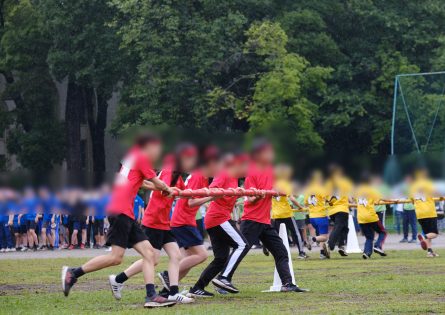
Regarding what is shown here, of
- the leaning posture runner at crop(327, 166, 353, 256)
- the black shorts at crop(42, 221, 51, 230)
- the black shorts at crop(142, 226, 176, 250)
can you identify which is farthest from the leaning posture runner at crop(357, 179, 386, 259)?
the black shorts at crop(42, 221, 51, 230)

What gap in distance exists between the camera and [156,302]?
1527 centimetres

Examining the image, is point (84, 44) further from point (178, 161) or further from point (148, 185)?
point (148, 185)

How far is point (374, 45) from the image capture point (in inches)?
2357

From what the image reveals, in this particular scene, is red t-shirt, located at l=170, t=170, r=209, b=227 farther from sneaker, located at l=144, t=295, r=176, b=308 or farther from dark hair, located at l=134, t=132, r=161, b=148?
sneaker, located at l=144, t=295, r=176, b=308

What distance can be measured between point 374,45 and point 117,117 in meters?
13.5

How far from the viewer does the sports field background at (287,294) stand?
14.7 meters

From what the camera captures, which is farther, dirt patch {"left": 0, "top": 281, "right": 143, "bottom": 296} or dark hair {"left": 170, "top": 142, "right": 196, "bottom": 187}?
dirt patch {"left": 0, "top": 281, "right": 143, "bottom": 296}

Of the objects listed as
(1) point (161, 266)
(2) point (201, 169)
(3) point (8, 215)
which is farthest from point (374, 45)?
(2) point (201, 169)

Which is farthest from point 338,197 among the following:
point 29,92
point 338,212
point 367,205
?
point 29,92

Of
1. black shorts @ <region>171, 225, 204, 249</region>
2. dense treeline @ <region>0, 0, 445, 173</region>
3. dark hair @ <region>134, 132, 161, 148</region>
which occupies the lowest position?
black shorts @ <region>171, 225, 204, 249</region>

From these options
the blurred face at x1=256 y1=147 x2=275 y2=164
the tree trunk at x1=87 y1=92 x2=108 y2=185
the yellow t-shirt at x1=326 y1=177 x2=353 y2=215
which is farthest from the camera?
the tree trunk at x1=87 y1=92 x2=108 y2=185

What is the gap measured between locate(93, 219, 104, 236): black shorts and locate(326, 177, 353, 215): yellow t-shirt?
43.8 ft

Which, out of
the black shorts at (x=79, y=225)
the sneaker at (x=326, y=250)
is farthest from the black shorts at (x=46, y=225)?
the sneaker at (x=326, y=250)

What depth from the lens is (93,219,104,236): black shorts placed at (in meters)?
40.6
